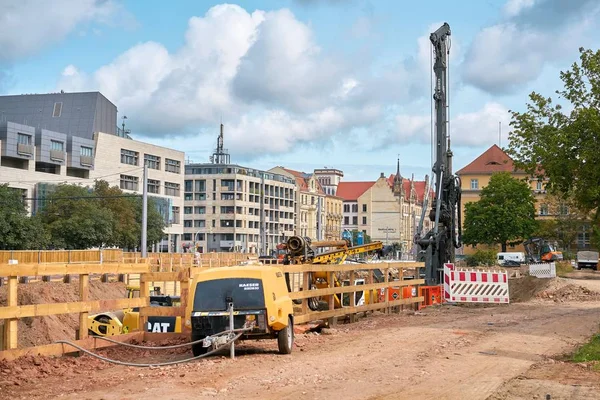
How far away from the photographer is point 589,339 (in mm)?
19938

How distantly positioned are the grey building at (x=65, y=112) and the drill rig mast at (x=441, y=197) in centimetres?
6481

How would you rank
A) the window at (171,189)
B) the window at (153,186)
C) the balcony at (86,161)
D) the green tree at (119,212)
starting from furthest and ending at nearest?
1. the window at (171,189)
2. the window at (153,186)
3. the balcony at (86,161)
4. the green tree at (119,212)

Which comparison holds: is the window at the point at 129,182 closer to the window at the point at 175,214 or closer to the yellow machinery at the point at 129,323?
the window at the point at 175,214

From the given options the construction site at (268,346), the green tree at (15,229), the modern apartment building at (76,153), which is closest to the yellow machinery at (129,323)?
the construction site at (268,346)

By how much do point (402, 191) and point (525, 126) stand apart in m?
159

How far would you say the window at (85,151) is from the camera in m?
90.4

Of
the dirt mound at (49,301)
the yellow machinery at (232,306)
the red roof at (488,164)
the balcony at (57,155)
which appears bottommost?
the dirt mound at (49,301)

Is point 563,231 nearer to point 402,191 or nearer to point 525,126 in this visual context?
point 525,126

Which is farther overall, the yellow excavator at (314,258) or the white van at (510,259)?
the white van at (510,259)

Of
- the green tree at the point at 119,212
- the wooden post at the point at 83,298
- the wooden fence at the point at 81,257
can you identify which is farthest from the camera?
the green tree at the point at 119,212

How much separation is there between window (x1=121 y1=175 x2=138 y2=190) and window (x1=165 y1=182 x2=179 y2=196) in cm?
702

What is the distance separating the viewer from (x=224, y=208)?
138125mm

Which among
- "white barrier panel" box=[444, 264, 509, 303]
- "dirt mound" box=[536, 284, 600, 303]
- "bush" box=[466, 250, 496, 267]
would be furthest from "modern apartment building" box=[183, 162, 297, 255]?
"white barrier panel" box=[444, 264, 509, 303]

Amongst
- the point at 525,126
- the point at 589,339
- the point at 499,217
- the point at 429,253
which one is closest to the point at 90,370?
the point at 589,339
